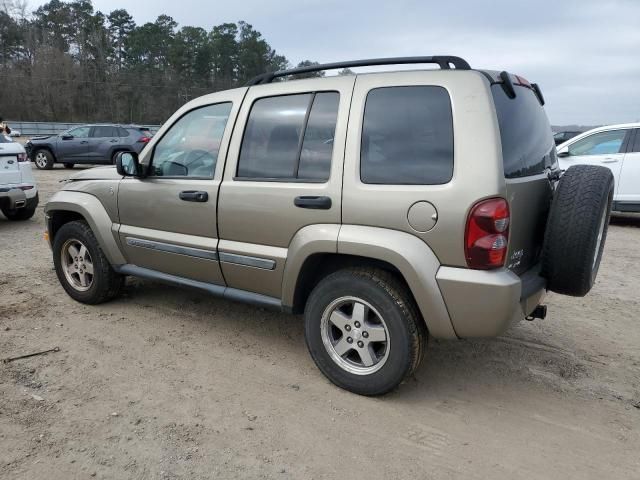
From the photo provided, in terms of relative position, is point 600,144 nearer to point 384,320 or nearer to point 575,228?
point 575,228

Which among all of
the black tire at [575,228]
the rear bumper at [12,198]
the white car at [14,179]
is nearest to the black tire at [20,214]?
the white car at [14,179]

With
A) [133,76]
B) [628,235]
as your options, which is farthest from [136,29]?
[628,235]

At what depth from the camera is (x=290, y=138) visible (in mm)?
3266

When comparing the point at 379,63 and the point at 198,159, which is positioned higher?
the point at 379,63

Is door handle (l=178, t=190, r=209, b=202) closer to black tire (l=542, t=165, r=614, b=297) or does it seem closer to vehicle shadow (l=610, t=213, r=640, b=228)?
black tire (l=542, t=165, r=614, b=297)

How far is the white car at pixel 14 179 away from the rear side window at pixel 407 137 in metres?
6.57

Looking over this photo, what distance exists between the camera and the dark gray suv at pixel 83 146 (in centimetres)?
1753

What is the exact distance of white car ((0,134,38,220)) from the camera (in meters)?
7.36

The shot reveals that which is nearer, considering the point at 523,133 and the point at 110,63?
the point at 523,133

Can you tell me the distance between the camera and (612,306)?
15.7ft

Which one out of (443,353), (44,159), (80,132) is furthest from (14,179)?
(44,159)

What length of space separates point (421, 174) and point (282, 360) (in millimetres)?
1692

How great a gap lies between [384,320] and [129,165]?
2397mm

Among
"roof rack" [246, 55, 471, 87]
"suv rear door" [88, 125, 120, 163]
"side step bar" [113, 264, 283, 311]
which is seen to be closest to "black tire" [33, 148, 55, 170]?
"suv rear door" [88, 125, 120, 163]
